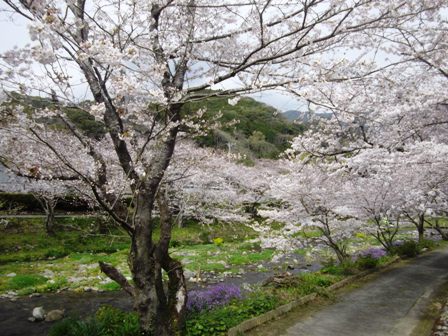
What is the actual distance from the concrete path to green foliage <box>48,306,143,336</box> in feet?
10.3

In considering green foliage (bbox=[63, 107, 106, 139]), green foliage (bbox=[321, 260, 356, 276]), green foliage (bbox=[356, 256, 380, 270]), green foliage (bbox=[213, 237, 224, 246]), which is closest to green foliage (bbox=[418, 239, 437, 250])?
green foliage (bbox=[356, 256, 380, 270])

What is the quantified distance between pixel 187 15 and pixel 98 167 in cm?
277

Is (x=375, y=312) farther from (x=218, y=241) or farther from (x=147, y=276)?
(x=218, y=241)

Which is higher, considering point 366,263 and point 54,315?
point 366,263

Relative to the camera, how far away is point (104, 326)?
693 cm

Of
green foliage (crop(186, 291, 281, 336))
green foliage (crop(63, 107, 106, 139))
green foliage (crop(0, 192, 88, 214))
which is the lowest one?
green foliage (crop(186, 291, 281, 336))

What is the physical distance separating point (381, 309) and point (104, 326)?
664 cm

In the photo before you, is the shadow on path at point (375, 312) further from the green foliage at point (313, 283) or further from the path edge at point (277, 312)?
the green foliage at point (313, 283)

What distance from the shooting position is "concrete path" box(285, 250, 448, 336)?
24.8 ft

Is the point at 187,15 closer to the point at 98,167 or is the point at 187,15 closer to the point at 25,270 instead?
the point at 98,167

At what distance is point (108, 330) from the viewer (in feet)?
22.4

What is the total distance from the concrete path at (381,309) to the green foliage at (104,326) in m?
3.13

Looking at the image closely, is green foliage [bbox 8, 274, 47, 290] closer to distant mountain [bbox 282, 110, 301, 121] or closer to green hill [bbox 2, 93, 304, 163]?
distant mountain [bbox 282, 110, 301, 121]

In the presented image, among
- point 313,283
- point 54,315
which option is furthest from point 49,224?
point 313,283
